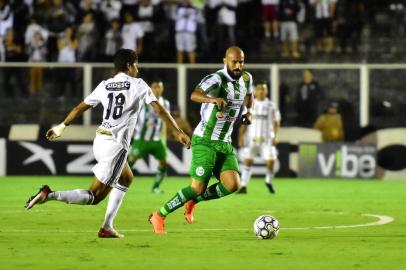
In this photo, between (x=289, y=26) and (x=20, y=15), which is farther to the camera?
(x=289, y=26)

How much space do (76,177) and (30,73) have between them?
2663 mm

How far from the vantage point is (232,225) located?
559 inches

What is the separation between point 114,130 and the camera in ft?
39.5

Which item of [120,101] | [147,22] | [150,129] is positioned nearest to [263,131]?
[150,129]

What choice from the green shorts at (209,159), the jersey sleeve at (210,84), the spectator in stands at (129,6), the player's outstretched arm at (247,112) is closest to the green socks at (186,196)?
the green shorts at (209,159)

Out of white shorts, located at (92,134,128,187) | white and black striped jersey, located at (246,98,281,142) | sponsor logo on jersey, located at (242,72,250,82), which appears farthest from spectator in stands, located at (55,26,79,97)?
white shorts, located at (92,134,128,187)

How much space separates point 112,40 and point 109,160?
15.7m

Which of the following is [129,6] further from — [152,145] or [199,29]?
[152,145]

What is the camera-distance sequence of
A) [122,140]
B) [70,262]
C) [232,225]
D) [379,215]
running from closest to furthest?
1. [70,262]
2. [122,140]
3. [232,225]
4. [379,215]

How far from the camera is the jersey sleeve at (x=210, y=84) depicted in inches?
499

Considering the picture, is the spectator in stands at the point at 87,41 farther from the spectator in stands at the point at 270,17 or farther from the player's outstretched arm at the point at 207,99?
the player's outstretched arm at the point at 207,99

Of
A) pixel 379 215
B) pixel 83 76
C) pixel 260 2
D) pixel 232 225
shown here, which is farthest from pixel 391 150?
pixel 232 225

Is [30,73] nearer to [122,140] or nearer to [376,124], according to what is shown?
[376,124]

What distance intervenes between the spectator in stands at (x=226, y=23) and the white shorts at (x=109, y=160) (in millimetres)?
16328
